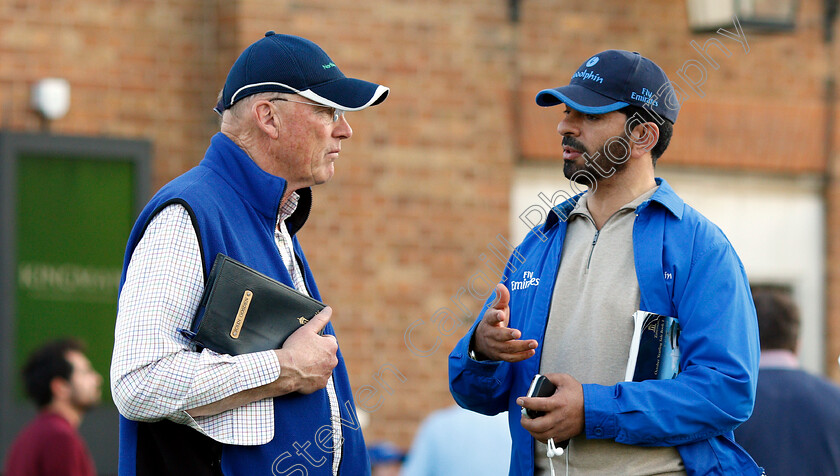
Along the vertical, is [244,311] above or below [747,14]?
below

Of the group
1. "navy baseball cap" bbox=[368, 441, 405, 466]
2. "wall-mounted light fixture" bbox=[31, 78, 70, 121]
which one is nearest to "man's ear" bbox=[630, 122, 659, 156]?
"navy baseball cap" bbox=[368, 441, 405, 466]

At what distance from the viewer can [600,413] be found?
3262 mm

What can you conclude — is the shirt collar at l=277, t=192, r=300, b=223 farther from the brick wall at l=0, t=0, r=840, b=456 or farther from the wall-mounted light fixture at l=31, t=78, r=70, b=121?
the wall-mounted light fixture at l=31, t=78, r=70, b=121

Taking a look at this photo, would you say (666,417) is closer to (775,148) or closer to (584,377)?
(584,377)

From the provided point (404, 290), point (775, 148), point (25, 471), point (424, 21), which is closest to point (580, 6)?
point (424, 21)

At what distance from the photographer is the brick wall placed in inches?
302

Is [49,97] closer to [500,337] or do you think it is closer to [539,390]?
[500,337]

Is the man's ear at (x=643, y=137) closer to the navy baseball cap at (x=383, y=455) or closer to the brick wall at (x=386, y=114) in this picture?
the navy baseball cap at (x=383, y=455)

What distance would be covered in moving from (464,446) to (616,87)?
8.35 feet

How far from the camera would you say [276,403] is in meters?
3.32

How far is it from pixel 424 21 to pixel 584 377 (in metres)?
5.06

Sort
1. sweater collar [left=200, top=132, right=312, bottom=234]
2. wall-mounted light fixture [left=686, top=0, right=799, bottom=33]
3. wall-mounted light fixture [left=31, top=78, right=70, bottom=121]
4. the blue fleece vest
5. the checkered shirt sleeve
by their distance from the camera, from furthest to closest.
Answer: wall-mounted light fixture [left=686, top=0, right=799, bottom=33]
wall-mounted light fixture [left=31, top=78, right=70, bottom=121]
sweater collar [left=200, top=132, right=312, bottom=234]
the blue fleece vest
the checkered shirt sleeve

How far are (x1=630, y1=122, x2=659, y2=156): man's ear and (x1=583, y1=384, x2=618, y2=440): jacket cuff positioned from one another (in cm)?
77

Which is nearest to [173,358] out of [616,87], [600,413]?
[600,413]
